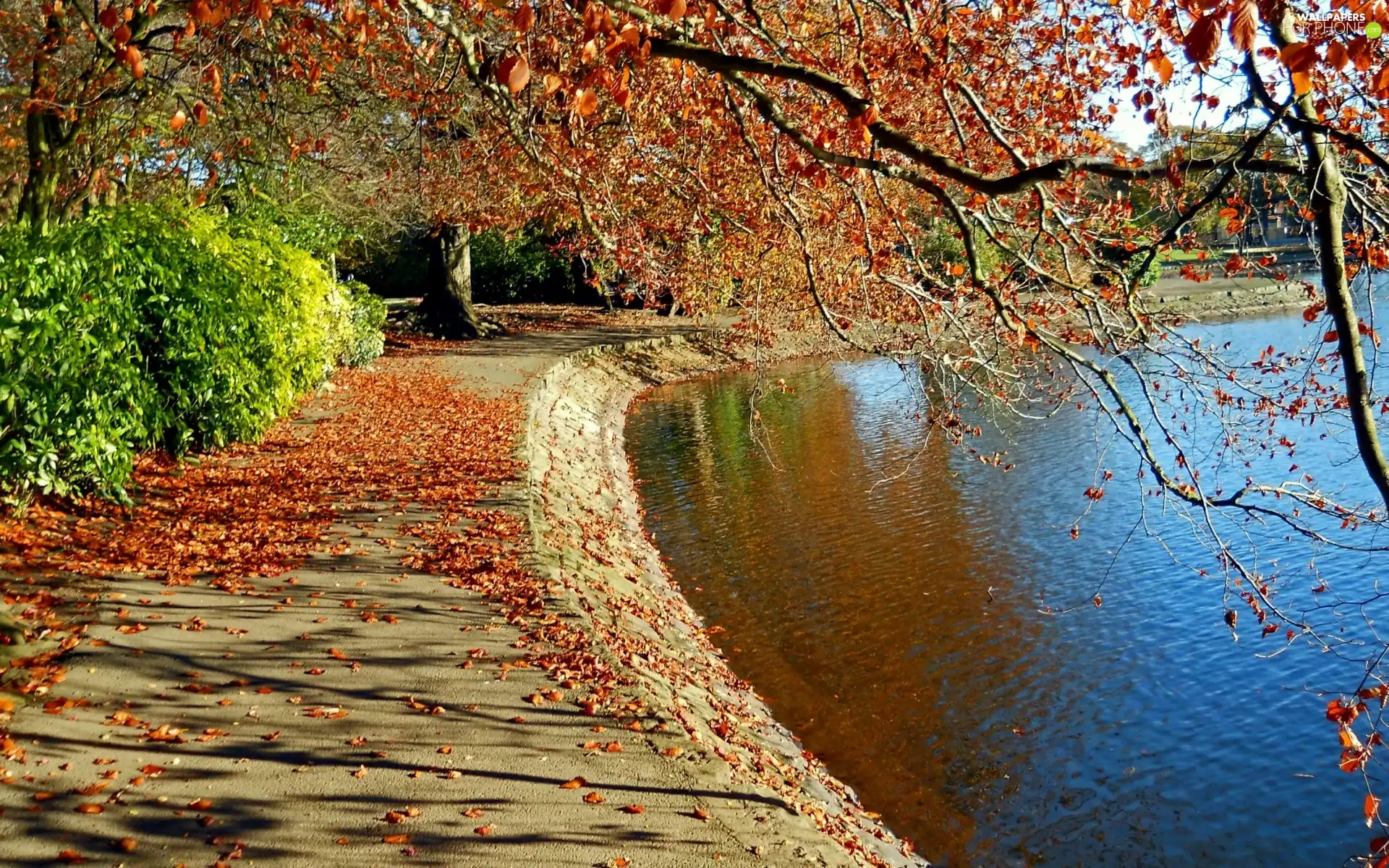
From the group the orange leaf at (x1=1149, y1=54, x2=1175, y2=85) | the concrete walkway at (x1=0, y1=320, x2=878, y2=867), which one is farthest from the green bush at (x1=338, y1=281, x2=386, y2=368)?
the orange leaf at (x1=1149, y1=54, x2=1175, y2=85)

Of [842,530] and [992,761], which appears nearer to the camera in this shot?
[992,761]

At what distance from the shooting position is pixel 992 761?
8.05 meters

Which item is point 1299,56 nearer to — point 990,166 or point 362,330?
point 990,166

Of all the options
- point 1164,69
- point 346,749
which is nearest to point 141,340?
point 346,749

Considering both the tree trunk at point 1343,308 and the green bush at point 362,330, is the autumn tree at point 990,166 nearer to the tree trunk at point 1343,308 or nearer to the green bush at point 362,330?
the tree trunk at point 1343,308

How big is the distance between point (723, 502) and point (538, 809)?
11.0 meters

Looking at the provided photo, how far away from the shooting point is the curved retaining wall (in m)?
5.98

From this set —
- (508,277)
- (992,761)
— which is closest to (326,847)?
(992,761)

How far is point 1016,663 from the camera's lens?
32.0 ft

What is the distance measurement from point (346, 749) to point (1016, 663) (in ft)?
21.3

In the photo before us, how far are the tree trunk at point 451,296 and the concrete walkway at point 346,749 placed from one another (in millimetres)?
20776

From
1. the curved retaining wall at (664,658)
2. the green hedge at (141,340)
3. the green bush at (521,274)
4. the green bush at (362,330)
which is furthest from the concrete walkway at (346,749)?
the green bush at (521,274)

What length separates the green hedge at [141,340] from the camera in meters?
8.09

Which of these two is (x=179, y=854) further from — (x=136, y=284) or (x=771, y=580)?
(x=771, y=580)
